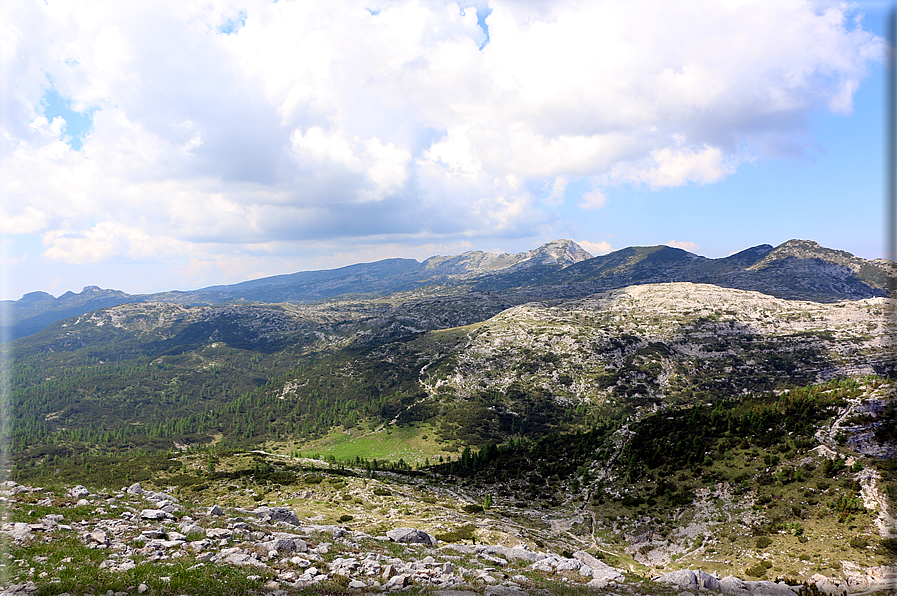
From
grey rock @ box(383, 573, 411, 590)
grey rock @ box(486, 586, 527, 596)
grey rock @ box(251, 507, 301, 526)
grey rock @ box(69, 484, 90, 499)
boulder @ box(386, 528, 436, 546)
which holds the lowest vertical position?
boulder @ box(386, 528, 436, 546)

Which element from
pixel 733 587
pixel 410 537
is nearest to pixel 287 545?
pixel 410 537

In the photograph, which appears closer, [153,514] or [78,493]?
[153,514]

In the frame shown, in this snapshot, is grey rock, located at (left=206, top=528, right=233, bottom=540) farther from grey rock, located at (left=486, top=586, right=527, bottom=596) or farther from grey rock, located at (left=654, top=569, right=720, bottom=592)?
grey rock, located at (left=654, top=569, right=720, bottom=592)

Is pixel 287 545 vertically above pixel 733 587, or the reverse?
pixel 287 545

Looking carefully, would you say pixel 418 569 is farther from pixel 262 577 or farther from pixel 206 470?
pixel 206 470

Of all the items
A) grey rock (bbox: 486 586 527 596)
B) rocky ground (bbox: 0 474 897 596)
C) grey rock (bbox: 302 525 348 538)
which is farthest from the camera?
grey rock (bbox: 302 525 348 538)

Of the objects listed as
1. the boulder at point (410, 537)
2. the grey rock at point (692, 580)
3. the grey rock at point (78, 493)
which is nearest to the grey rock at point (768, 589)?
the grey rock at point (692, 580)

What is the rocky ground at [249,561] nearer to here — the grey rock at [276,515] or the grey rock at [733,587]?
the grey rock at [733,587]

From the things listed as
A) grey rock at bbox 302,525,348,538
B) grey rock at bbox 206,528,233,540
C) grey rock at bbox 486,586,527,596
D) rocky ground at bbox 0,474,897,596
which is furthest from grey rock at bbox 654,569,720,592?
grey rock at bbox 206,528,233,540

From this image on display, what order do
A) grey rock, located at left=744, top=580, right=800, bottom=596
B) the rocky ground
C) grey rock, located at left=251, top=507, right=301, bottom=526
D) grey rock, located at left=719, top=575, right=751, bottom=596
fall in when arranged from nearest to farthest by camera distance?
the rocky ground → grey rock, located at left=744, top=580, right=800, bottom=596 → grey rock, located at left=719, top=575, right=751, bottom=596 → grey rock, located at left=251, top=507, right=301, bottom=526

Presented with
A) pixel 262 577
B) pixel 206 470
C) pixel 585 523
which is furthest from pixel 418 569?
pixel 206 470

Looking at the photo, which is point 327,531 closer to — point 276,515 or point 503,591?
point 276,515

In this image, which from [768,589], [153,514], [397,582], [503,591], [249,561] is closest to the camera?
[397,582]

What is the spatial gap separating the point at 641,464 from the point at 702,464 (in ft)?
40.5
